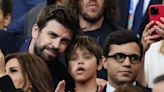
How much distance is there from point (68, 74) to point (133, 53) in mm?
669

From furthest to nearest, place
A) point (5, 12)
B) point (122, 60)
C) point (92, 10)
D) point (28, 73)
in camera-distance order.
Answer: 1. point (5, 12)
2. point (92, 10)
3. point (122, 60)
4. point (28, 73)

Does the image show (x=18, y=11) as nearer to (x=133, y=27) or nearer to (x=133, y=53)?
(x=133, y=27)

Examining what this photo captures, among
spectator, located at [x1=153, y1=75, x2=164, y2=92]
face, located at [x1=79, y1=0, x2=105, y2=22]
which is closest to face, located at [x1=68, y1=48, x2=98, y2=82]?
face, located at [x1=79, y1=0, x2=105, y2=22]

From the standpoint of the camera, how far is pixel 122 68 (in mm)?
6184

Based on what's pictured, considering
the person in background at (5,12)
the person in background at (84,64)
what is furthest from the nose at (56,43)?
the person in background at (5,12)

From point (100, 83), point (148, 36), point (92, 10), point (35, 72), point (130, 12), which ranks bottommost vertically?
point (100, 83)

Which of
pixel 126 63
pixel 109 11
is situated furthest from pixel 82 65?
pixel 109 11

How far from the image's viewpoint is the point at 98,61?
6.41m

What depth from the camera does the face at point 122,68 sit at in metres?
6.18

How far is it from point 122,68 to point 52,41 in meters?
0.75

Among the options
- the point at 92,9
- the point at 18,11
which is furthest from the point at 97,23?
the point at 18,11

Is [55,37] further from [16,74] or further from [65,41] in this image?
[16,74]

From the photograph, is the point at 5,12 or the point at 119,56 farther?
the point at 5,12

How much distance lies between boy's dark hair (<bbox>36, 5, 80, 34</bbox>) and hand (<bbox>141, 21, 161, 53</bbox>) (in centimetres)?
64
